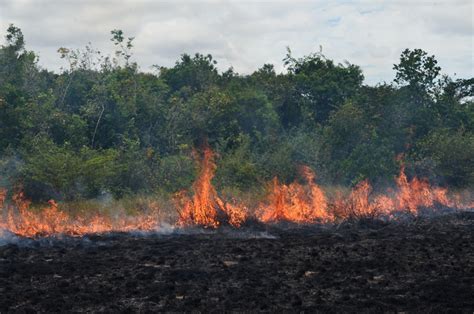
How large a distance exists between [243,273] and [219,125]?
2447cm

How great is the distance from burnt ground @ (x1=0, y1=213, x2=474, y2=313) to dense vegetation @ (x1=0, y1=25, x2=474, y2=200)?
839cm

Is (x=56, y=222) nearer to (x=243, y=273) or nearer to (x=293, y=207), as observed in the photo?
(x=293, y=207)

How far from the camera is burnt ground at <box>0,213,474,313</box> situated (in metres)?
12.9

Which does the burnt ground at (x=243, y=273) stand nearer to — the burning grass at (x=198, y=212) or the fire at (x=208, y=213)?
the fire at (x=208, y=213)

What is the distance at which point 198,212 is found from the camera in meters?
25.6

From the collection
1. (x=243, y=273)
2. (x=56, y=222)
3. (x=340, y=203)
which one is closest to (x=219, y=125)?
(x=340, y=203)

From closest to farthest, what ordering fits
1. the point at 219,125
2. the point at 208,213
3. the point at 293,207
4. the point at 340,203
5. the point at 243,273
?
the point at 243,273, the point at 208,213, the point at 293,207, the point at 340,203, the point at 219,125

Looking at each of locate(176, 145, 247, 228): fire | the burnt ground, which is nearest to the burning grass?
locate(176, 145, 247, 228): fire

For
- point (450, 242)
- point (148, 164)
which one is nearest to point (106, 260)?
point (450, 242)

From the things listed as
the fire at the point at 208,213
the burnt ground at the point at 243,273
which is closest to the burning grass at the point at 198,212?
the fire at the point at 208,213

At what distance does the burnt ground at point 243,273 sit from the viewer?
42.4ft

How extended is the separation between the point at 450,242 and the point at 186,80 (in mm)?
29505

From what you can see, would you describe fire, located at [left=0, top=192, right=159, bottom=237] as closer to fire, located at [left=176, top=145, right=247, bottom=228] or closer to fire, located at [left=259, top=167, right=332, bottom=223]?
fire, located at [left=176, top=145, right=247, bottom=228]

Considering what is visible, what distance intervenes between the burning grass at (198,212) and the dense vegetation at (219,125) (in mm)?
2261
